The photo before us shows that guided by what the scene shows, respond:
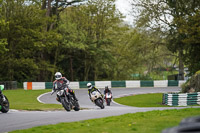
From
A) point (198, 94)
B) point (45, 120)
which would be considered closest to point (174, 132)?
point (45, 120)

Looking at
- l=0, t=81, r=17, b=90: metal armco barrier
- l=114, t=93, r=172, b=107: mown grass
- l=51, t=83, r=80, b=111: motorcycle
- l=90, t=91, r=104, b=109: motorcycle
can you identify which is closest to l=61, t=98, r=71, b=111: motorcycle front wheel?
l=51, t=83, r=80, b=111: motorcycle

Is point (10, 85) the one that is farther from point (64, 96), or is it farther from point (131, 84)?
point (64, 96)

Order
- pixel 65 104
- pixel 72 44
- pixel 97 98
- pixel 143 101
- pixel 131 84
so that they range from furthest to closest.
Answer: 1. pixel 72 44
2. pixel 131 84
3. pixel 143 101
4. pixel 97 98
5. pixel 65 104

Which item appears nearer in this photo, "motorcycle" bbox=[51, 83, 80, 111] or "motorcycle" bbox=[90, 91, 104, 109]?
"motorcycle" bbox=[51, 83, 80, 111]

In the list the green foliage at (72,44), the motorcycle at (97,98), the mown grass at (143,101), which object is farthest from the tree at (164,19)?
the motorcycle at (97,98)

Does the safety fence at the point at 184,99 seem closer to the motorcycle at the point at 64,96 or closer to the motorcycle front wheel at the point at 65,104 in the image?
the motorcycle at the point at 64,96

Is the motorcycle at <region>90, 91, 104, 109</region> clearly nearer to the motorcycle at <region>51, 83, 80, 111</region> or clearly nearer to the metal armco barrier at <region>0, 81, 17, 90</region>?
the motorcycle at <region>51, 83, 80, 111</region>

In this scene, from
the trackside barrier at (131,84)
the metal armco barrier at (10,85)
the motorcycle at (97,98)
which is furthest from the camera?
the trackside barrier at (131,84)

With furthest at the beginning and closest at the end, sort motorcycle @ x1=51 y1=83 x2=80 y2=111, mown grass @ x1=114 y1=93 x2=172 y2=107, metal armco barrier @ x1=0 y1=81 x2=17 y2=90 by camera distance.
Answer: metal armco barrier @ x1=0 y1=81 x2=17 y2=90 < mown grass @ x1=114 y1=93 x2=172 y2=107 < motorcycle @ x1=51 y1=83 x2=80 y2=111

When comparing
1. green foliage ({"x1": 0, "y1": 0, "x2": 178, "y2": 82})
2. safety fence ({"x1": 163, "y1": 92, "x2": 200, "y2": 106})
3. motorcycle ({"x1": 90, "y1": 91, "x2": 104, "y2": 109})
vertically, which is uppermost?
green foliage ({"x1": 0, "y1": 0, "x2": 178, "y2": 82})

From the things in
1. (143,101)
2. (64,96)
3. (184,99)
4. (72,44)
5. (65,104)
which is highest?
(72,44)

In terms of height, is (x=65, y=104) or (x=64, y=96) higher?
(x=64, y=96)

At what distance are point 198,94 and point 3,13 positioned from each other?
82.0ft

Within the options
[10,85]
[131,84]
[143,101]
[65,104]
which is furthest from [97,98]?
[131,84]
